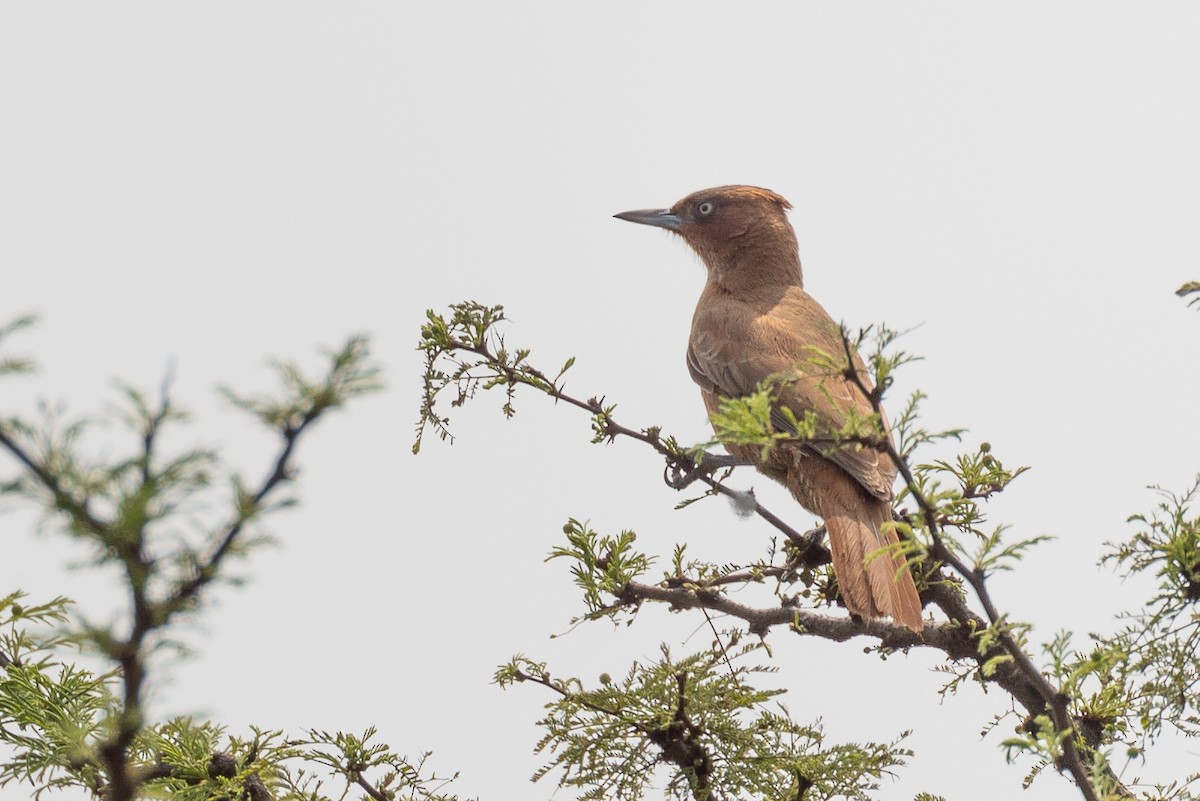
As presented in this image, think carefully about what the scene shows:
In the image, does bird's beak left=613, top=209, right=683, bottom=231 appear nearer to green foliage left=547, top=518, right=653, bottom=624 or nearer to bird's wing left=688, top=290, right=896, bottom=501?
bird's wing left=688, top=290, right=896, bottom=501

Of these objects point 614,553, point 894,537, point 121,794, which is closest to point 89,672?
point 614,553

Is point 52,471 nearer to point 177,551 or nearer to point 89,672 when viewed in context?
point 177,551

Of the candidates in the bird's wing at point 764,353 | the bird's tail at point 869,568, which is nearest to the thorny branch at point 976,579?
the bird's tail at point 869,568

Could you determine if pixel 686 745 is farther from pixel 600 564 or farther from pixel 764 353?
pixel 764 353

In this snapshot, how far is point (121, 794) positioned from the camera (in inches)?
57.3

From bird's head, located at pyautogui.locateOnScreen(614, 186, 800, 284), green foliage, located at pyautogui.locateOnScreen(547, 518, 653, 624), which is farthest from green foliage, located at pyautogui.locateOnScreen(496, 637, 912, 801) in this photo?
bird's head, located at pyautogui.locateOnScreen(614, 186, 800, 284)

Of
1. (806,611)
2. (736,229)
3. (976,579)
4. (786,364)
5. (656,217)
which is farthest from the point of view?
(656,217)

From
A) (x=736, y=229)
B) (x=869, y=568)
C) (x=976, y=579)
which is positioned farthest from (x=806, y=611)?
(x=736, y=229)

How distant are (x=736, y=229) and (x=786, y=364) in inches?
71.7

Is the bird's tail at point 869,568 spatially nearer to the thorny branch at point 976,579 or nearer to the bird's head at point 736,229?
the thorny branch at point 976,579

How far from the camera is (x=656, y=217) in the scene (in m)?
7.67

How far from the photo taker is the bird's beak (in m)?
7.60

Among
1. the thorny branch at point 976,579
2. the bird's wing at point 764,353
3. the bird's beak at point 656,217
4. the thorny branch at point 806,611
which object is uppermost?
the bird's beak at point 656,217

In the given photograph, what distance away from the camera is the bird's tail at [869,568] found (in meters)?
4.09
